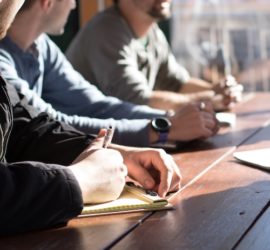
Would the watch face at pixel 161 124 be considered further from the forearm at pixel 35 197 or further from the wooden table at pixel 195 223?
the forearm at pixel 35 197

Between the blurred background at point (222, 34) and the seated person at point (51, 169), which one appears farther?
the blurred background at point (222, 34)

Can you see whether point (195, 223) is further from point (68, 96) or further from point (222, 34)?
point (222, 34)

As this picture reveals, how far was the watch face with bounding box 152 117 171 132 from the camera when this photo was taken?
197 cm

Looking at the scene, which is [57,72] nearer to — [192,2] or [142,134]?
[142,134]

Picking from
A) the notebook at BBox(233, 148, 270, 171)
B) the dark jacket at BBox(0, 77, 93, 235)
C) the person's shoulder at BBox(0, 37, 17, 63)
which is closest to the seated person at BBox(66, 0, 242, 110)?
the person's shoulder at BBox(0, 37, 17, 63)

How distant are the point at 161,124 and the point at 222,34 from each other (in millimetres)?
3575

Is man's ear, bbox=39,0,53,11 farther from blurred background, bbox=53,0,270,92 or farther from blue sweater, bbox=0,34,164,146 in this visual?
blurred background, bbox=53,0,270,92

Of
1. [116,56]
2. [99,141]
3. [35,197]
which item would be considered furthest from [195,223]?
[116,56]

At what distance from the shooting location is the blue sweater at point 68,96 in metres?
1.96

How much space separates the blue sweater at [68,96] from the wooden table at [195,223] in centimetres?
36

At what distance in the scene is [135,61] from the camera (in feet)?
9.62

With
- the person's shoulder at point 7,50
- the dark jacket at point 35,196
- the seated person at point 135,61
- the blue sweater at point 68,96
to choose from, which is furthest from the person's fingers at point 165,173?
the seated person at point 135,61

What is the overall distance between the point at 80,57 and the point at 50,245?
1.86m

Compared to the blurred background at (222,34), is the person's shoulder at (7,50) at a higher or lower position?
higher
